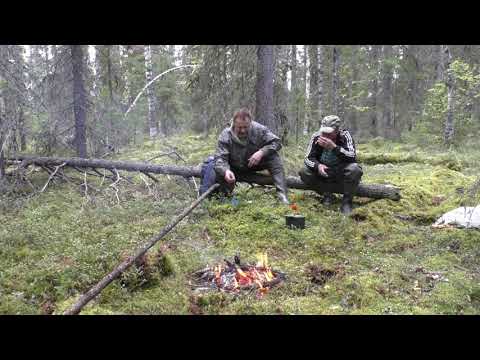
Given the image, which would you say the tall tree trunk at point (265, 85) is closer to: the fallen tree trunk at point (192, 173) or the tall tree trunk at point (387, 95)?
the fallen tree trunk at point (192, 173)

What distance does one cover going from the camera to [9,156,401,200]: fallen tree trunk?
771 centimetres

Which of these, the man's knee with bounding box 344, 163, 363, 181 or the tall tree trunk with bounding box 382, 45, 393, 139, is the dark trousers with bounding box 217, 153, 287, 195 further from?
the tall tree trunk with bounding box 382, 45, 393, 139

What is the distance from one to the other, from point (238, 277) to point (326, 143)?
3.49 meters

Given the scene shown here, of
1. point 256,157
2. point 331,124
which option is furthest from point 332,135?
point 256,157

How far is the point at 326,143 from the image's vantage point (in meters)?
7.22

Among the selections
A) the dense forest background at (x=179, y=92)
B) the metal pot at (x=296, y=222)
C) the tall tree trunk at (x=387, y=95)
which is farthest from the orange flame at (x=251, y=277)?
the tall tree trunk at (x=387, y=95)

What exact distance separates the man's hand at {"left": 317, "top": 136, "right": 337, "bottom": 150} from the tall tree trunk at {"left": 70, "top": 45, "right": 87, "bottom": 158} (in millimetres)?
7221

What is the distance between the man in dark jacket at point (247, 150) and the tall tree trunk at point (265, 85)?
7.79 ft

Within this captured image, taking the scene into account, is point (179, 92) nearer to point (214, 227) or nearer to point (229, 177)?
point (229, 177)

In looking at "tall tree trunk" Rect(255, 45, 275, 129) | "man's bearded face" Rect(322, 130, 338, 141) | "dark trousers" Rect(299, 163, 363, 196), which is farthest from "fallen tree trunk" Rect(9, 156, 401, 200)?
"tall tree trunk" Rect(255, 45, 275, 129)
